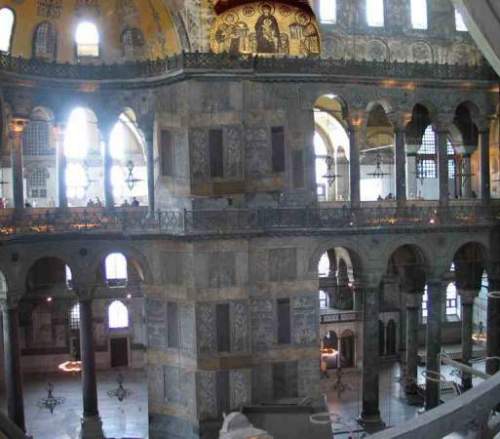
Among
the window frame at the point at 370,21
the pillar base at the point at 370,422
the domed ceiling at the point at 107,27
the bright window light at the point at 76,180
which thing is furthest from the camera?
the bright window light at the point at 76,180

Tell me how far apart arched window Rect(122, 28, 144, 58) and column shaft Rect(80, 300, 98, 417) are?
8127 mm

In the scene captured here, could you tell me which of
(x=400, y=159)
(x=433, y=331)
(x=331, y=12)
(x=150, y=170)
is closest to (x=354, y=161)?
(x=400, y=159)

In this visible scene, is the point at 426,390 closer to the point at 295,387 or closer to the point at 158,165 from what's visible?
the point at 295,387

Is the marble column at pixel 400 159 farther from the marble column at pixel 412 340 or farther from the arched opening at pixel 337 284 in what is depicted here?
the arched opening at pixel 337 284

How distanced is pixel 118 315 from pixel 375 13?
17.5m

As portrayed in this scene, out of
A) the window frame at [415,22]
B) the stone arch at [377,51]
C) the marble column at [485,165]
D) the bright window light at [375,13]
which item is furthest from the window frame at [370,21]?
the marble column at [485,165]

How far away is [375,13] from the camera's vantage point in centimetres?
2292

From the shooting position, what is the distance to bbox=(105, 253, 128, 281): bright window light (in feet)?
104

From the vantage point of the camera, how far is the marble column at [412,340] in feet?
82.0

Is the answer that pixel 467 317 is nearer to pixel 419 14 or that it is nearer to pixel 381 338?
pixel 381 338

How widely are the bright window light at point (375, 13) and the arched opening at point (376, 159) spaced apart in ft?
25.4

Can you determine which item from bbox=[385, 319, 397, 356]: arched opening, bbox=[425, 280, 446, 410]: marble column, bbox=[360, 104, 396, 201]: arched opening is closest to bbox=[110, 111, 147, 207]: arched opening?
bbox=[360, 104, 396, 201]: arched opening

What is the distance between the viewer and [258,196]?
68.0 feet

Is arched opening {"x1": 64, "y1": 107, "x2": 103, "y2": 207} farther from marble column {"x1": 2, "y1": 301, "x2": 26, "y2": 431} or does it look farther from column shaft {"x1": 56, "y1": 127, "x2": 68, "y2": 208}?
marble column {"x1": 2, "y1": 301, "x2": 26, "y2": 431}
